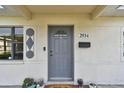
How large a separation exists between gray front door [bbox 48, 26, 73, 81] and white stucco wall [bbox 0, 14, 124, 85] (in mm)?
278

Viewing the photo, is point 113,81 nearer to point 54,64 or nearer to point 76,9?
point 54,64

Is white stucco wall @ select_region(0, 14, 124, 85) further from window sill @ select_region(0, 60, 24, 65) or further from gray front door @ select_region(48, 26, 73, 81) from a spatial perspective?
gray front door @ select_region(48, 26, 73, 81)

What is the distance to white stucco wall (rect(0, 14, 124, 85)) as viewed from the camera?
7.78m

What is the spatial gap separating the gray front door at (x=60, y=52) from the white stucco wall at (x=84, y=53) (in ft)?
0.91

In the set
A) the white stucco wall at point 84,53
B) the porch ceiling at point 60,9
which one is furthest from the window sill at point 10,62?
the porch ceiling at point 60,9

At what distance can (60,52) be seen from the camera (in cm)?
808

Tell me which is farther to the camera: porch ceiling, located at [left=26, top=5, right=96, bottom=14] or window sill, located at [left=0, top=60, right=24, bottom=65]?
window sill, located at [left=0, top=60, right=24, bottom=65]

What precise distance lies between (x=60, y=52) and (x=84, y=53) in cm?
86

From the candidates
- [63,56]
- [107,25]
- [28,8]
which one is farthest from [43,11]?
[107,25]

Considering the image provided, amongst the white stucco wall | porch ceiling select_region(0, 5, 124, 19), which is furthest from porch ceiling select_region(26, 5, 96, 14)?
the white stucco wall

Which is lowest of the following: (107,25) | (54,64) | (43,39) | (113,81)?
(113,81)

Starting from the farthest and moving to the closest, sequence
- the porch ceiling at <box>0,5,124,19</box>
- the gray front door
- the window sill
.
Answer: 1. the gray front door
2. the window sill
3. the porch ceiling at <box>0,5,124,19</box>
